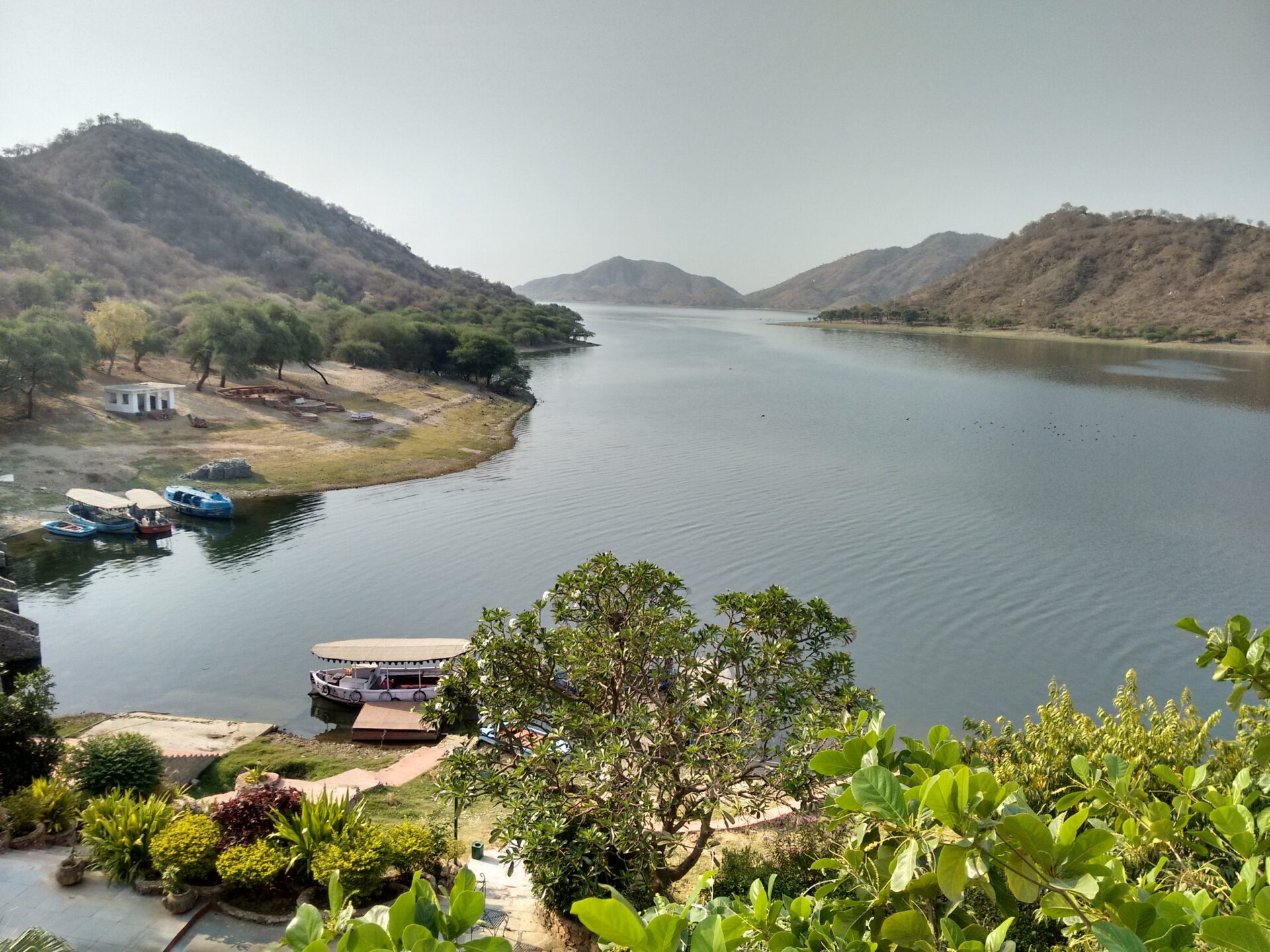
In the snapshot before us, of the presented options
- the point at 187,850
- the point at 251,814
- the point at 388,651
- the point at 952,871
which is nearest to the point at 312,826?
the point at 251,814

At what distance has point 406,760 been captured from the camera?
16312 millimetres

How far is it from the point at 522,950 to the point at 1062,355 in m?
109

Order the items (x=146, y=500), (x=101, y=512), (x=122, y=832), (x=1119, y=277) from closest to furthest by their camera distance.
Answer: (x=122, y=832), (x=101, y=512), (x=146, y=500), (x=1119, y=277)

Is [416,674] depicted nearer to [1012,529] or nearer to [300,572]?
[300,572]

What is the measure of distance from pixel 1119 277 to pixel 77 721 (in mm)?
164667

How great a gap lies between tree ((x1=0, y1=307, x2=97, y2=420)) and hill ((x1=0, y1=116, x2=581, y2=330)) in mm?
16957

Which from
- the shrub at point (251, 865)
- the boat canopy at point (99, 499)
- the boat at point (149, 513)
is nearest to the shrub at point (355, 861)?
the shrub at point (251, 865)

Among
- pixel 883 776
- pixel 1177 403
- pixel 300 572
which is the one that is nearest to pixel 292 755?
pixel 300 572

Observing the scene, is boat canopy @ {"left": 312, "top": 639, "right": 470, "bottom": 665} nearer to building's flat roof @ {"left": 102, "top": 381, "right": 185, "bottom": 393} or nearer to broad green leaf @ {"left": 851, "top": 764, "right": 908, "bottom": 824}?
broad green leaf @ {"left": 851, "top": 764, "right": 908, "bottom": 824}

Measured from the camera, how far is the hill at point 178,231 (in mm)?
74312

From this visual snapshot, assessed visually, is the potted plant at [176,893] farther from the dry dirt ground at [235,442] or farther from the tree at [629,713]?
the dry dirt ground at [235,442]

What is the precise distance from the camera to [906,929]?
2434mm

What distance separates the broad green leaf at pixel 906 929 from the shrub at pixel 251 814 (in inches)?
358

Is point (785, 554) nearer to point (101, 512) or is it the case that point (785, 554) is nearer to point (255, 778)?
point (255, 778)
